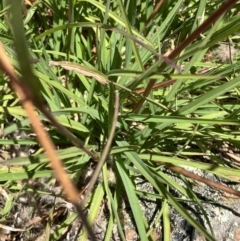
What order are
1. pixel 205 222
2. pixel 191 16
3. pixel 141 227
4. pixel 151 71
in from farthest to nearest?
pixel 191 16, pixel 205 222, pixel 141 227, pixel 151 71

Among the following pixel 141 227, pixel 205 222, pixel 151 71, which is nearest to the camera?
pixel 151 71

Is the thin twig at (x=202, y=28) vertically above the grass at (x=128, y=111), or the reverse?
the thin twig at (x=202, y=28)

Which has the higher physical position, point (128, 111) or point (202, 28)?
point (202, 28)

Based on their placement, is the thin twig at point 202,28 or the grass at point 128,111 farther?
the grass at point 128,111

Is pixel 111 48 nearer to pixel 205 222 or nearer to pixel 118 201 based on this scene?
pixel 118 201

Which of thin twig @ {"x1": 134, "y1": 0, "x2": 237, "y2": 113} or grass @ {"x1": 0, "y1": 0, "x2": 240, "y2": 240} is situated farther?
grass @ {"x1": 0, "y1": 0, "x2": 240, "y2": 240}

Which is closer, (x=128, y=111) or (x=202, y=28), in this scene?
(x=202, y=28)

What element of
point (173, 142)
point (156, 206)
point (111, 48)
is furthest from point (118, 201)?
point (111, 48)

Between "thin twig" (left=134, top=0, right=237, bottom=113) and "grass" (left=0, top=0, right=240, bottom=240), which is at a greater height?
"thin twig" (left=134, top=0, right=237, bottom=113)
